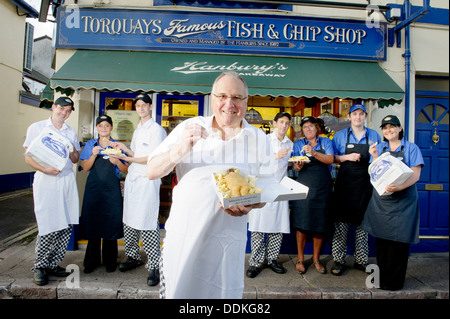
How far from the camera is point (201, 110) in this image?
5410mm

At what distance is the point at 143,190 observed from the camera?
12.5 ft

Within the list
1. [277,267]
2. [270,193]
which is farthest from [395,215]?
[270,193]

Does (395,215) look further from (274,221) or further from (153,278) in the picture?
(153,278)

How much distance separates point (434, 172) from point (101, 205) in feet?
20.0

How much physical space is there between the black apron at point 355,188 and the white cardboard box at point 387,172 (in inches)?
20.7

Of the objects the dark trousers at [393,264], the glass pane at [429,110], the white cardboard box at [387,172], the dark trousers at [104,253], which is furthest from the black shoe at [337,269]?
the glass pane at [429,110]

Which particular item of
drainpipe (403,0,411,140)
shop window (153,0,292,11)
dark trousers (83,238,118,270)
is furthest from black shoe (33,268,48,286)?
drainpipe (403,0,411,140)

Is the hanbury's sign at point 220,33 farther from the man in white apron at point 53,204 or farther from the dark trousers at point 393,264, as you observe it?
the dark trousers at point 393,264

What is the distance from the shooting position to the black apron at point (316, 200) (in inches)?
158

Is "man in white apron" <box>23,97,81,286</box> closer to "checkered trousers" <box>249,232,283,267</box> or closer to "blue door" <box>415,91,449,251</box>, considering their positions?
"checkered trousers" <box>249,232,283,267</box>
